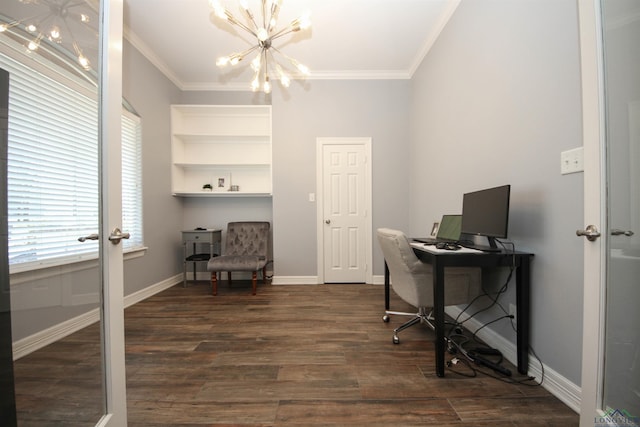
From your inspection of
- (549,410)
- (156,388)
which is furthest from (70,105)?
(549,410)

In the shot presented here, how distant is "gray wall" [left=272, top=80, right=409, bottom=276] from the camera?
11.7 ft

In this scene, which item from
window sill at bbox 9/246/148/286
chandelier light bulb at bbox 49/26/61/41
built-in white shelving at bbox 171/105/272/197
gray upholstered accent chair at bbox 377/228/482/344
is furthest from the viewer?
built-in white shelving at bbox 171/105/272/197

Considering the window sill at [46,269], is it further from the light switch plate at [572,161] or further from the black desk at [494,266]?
the light switch plate at [572,161]

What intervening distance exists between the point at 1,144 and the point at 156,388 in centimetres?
141

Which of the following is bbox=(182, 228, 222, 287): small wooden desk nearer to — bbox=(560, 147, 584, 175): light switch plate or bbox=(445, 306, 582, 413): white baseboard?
bbox=(445, 306, 582, 413): white baseboard

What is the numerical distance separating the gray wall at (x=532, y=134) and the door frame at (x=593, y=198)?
35 cm

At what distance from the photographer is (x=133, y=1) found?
2.35 meters

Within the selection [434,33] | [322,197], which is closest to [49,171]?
[322,197]

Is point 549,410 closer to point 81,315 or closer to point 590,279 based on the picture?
point 590,279

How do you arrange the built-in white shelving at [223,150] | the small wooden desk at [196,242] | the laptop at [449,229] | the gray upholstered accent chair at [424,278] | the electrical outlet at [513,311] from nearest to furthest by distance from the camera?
the electrical outlet at [513,311] < the gray upholstered accent chair at [424,278] < the laptop at [449,229] < the small wooden desk at [196,242] < the built-in white shelving at [223,150]

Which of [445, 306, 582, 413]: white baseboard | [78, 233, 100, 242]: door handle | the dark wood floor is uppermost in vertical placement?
[78, 233, 100, 242]: door handle

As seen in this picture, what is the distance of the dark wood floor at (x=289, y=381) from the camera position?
1.19 meters

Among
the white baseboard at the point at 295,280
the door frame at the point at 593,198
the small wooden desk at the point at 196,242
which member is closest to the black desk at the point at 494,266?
the door frame at the point at 593,198

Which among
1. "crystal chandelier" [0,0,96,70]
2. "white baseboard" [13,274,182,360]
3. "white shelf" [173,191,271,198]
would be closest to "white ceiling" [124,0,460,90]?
"white shelf" [173,191,271,198]
